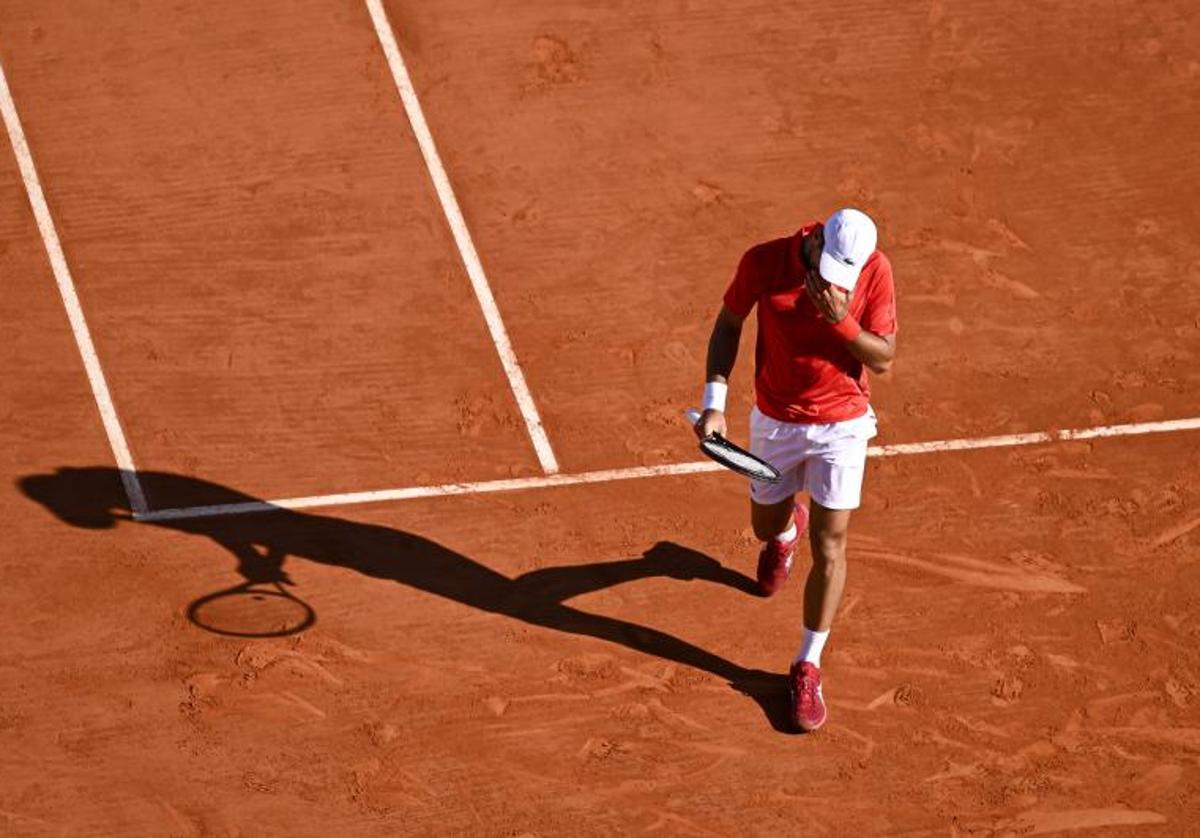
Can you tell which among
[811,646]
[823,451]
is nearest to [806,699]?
[811,646]

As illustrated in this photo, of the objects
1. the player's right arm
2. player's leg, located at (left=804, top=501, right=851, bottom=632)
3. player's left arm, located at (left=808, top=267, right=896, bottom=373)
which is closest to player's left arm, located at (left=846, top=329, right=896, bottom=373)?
player's left arm, located at (left=808, top=267, right=896, bottom=373)

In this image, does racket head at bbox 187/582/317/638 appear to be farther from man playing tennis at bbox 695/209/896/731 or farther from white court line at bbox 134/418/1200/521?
man playing tennis at bbox 695/209/896/731

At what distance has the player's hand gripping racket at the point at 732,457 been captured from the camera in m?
8.65

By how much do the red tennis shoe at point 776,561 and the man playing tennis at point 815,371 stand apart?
52 cm

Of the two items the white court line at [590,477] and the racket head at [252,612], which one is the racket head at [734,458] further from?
the racket head at [252,612]

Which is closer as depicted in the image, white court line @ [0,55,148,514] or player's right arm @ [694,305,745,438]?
player's right arm @ [694,305,745,438]

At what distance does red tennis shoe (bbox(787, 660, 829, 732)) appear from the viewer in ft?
31.0

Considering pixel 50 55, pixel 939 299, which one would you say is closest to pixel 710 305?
pixel 939 299

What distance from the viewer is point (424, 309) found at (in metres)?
11.5

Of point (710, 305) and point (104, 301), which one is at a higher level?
point (104, 301)

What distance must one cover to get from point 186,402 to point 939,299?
4709 mm

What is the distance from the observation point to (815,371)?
28.7ft

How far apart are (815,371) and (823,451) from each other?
411mm

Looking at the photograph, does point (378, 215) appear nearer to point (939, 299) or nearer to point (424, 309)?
point (424, 309)
